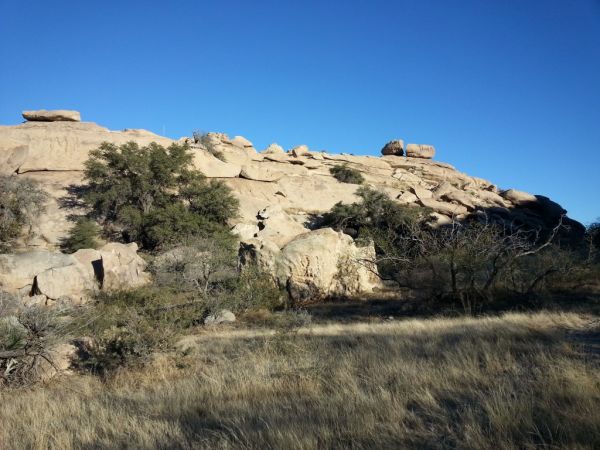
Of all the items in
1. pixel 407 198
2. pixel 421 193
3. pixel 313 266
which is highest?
pixel 421 193

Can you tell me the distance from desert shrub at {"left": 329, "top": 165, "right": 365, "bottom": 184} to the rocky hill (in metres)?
0.74

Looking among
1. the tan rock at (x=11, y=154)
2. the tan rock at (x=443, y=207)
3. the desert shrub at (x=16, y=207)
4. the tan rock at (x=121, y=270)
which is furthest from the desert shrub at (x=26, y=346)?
the tan rock at (x=443, y=207)

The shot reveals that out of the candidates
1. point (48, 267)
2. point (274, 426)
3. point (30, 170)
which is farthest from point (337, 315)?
point (30, 170)

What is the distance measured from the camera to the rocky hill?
762 inches

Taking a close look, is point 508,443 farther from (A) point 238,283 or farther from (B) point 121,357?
(A) point 238,283

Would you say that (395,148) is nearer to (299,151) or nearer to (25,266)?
(299,151)

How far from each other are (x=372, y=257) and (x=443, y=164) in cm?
3831

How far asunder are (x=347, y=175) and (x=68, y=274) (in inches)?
1137

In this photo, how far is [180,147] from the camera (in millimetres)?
31531

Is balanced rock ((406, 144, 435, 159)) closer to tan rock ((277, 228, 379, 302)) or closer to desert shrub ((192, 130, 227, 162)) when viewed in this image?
desert shrub ((192, 130, 227, 162))

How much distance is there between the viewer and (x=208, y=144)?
1617 inches

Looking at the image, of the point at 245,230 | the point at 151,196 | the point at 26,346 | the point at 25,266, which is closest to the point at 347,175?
the point at 245,230

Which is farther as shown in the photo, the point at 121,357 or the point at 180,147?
the point at 180,147

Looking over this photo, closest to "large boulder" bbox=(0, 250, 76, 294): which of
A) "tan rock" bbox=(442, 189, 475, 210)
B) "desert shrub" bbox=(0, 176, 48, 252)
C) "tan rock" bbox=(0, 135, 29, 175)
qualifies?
"desert shrub" bbox=(0, 176, 48, 252)
